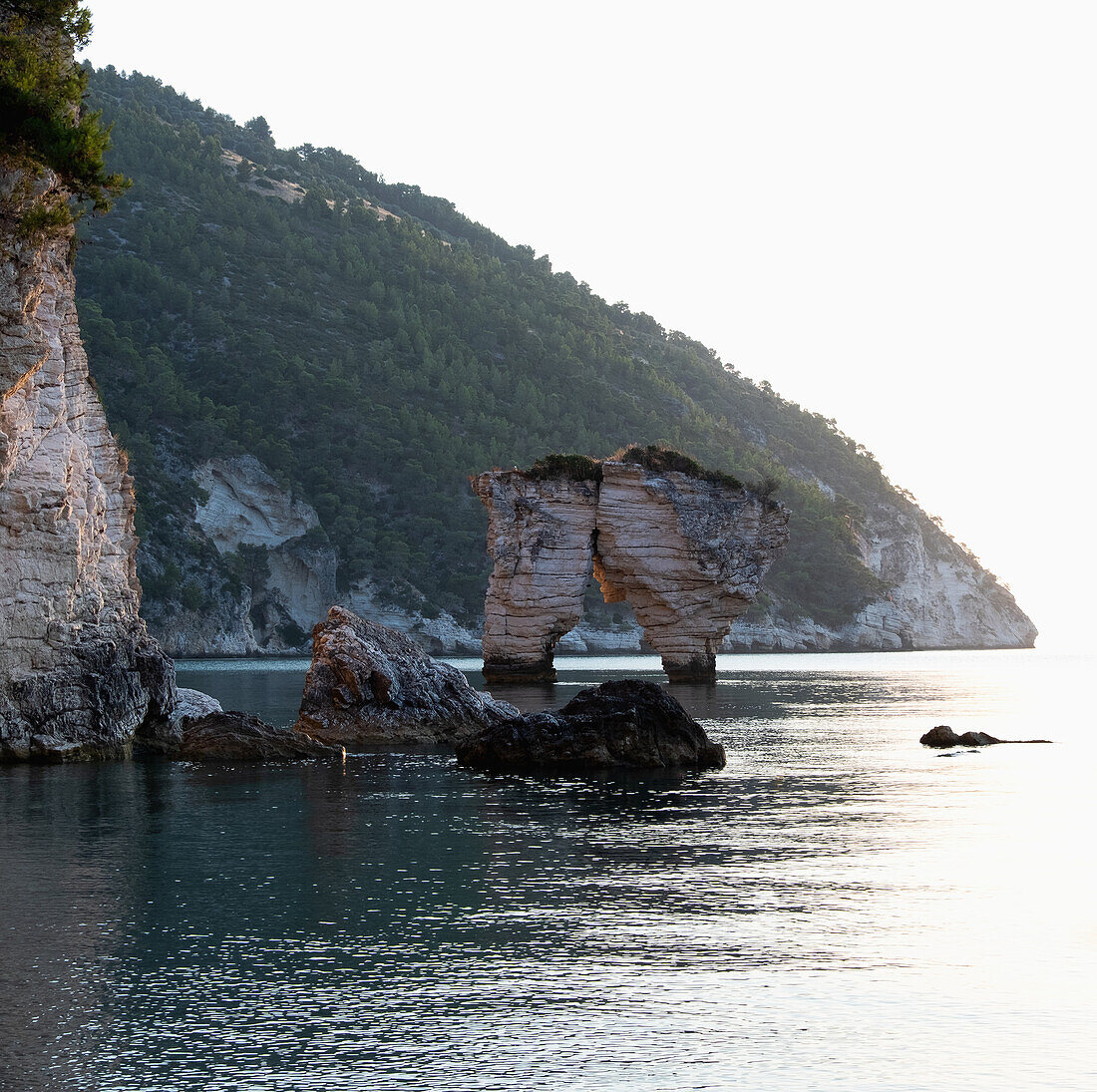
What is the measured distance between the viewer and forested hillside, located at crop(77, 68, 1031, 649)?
11619cm

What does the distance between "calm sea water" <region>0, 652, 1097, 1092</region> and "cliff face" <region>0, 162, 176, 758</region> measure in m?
2.73

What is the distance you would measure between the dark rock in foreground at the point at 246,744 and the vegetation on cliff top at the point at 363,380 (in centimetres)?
7871

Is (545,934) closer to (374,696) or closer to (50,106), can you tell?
(374,696)

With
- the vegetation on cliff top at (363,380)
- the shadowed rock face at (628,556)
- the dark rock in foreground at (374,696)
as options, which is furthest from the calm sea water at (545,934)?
the vegetation on cliff top at (363,380)

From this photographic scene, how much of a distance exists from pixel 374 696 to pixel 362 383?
107 m

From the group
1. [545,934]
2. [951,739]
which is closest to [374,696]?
[951,739]

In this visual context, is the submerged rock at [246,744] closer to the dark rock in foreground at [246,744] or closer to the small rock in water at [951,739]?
the dark rock in foreground at [246,744]

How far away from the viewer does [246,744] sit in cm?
2592

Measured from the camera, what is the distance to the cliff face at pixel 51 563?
23.3 metres

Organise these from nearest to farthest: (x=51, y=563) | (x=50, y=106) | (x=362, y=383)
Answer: (x=50, y=106), (x=51, y=563), (x=362, y=383)

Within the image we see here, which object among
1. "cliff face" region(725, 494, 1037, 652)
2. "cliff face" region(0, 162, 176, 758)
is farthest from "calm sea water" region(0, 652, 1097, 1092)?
"cliff face" region(725, 494, 1037, 652)

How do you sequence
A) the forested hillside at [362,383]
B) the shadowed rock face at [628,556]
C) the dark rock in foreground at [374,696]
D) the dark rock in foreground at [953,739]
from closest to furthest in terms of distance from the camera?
the dark rock in foreground at [374,696] → the dark rock in foreground at [953,739] → the shadowed rock face at [628,556] → the forested hillside at [362,383]

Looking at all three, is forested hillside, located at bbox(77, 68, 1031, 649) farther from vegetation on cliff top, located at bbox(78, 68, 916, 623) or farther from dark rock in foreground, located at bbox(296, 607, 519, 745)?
dark rock in foreground, located at bbox(296, 607, 519, 745)

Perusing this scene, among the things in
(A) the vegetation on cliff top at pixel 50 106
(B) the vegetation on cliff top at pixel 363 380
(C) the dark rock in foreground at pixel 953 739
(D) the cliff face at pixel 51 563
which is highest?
(B) the vegetation on cliff top at pixel 363 380
